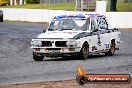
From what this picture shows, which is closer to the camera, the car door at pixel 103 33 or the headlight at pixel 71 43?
the headlight at pixel 71 43

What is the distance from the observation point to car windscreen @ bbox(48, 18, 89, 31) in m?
18.6

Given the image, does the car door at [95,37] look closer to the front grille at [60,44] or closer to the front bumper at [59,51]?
the front bumper at [59,51]

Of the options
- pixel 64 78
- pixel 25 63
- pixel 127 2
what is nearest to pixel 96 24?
pixel 25 63

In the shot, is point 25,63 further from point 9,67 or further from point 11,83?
point 11,83

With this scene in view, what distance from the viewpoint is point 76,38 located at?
17438mm

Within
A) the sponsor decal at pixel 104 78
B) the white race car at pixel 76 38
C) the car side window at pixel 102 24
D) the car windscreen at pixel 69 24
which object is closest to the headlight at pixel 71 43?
the white race car at pixel 76 38

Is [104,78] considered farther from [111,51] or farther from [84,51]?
[111,51]

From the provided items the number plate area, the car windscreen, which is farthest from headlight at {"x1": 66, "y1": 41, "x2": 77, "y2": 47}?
the car windscreen

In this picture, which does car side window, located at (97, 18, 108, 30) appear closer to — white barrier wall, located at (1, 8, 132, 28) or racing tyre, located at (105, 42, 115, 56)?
racing tyre, located at (105, 42, 115, 56)

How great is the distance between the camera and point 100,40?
62.8ft

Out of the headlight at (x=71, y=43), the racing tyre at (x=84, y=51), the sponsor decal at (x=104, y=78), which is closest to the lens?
the sponsor decal at (x=104, y=78)

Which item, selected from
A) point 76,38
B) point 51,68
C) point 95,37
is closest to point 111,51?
point 95,37

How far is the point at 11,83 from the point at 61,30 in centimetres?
659

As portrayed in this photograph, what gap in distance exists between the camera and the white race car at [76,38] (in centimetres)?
1734
